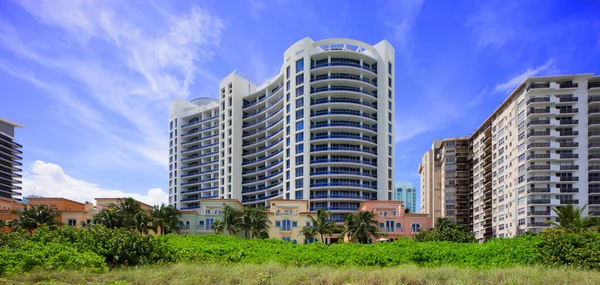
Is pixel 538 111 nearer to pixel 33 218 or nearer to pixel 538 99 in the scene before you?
pixel 538 99

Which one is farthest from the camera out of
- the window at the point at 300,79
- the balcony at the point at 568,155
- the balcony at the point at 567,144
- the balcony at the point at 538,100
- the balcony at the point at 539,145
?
the window at the point at 300,79

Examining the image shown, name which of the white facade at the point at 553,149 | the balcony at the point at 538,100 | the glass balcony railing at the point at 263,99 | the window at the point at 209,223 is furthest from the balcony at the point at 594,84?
the window at the point at 209,223

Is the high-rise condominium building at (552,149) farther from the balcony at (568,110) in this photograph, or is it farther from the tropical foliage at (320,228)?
the tropical foliage at (320,228)

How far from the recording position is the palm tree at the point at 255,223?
5981cm

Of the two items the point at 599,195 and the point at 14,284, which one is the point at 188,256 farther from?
the point at 599,195

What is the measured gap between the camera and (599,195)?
70.2m

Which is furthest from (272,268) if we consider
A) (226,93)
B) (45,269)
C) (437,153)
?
(437,153)

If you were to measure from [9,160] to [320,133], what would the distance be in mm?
104585

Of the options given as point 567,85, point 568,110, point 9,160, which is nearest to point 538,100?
point 568,110

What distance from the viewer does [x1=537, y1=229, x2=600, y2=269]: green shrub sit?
57.4 ft

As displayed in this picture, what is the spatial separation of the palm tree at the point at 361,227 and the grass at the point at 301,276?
4297 cm

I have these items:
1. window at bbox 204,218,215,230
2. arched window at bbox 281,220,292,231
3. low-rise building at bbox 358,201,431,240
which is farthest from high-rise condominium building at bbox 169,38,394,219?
window at bbox 204,218,215,230

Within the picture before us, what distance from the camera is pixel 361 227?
5800 cm

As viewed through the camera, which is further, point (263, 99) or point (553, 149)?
point (263, 99)
